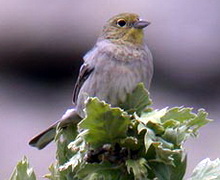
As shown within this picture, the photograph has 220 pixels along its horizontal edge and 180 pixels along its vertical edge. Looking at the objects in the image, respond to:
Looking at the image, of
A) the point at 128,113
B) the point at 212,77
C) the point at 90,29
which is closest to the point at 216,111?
the point at 212,77

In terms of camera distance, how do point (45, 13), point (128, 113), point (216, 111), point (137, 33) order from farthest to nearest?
point (45, 13) < point (216, 111) < point (137, 33) < point (128, 113)

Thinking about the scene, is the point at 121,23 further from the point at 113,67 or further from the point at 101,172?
the point at 101,172

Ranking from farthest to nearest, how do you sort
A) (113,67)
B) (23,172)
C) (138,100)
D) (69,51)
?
(69,51) → (113,67) → (138,100) → (23,172)

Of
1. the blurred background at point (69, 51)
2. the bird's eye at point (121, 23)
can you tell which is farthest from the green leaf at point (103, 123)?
the blurred background at point (69, 51)

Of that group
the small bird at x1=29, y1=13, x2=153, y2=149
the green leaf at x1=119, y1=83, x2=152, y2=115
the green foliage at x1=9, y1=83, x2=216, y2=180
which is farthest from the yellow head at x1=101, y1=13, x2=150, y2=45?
the green foliage at x1=9, y1=83, x2=216, y2=180

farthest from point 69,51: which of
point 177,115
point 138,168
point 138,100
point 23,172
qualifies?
point 138,168

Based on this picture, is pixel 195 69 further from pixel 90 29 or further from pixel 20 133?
pixel 20 133

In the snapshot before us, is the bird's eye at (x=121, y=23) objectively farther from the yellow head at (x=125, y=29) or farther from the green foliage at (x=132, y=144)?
the green foliage at (x=132, y=144)
